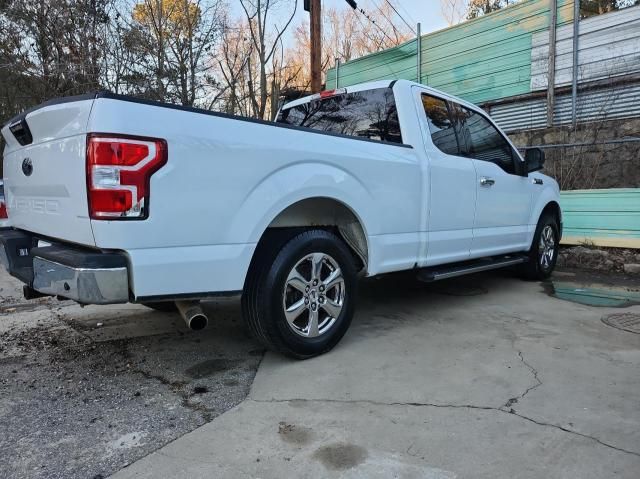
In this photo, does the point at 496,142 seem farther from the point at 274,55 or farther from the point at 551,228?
the point at 274,55

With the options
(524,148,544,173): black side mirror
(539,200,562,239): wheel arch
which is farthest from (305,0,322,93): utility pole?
(524,148,544,173): black side mirror

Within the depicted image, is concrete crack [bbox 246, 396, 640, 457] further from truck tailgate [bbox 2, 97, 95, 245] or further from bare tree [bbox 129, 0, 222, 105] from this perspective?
bare tree [bbox 129, 0, 222, 105]

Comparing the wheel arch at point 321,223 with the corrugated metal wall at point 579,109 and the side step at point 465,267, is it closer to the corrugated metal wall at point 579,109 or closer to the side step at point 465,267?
the side step at point 465,267

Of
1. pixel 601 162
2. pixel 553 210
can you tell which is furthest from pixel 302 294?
pixel 601 162

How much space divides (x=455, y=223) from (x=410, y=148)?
91cm

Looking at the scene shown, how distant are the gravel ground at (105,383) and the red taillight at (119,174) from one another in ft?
3.57

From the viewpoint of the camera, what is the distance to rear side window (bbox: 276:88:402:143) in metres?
4.19

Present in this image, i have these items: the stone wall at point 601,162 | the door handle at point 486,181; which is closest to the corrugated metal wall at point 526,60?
the stone wall at point 601,162

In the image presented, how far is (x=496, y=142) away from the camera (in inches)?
209

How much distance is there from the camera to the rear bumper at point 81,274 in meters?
2.40

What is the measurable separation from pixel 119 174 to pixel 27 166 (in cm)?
120

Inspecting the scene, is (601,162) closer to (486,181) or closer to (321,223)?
(486,181)

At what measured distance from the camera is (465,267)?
15.1 ft

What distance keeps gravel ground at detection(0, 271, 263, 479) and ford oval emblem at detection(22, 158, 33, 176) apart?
1.30 metres
